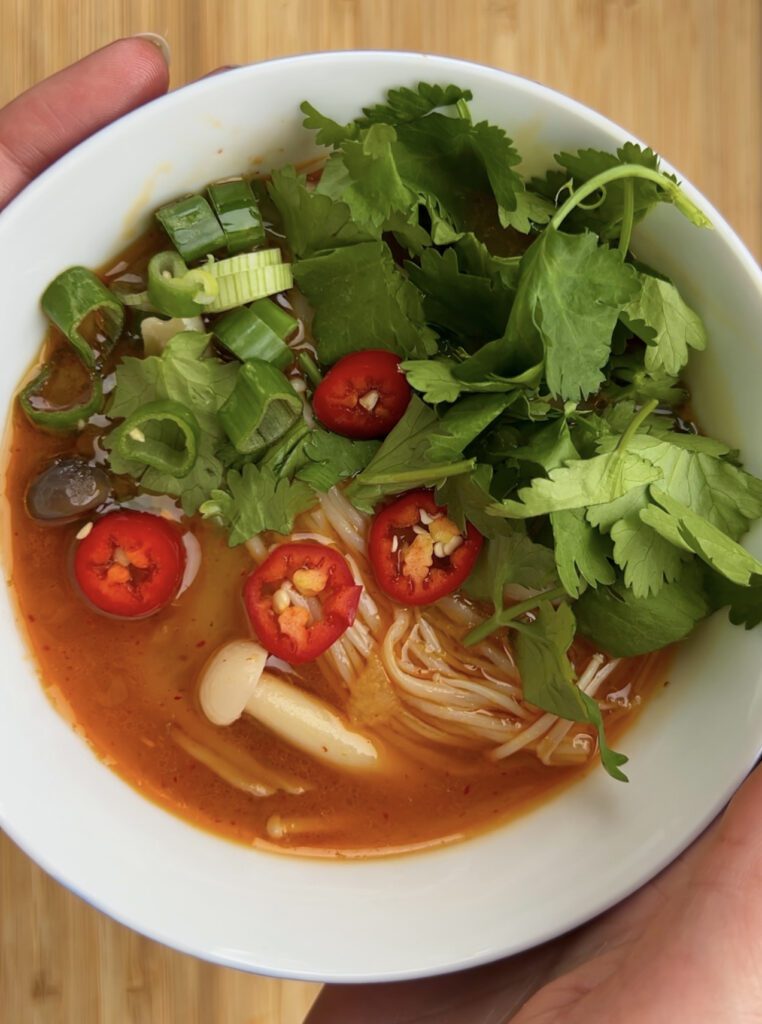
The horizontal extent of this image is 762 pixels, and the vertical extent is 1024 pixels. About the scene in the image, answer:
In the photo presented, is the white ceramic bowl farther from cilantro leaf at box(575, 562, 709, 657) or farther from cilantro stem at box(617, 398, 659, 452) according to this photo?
cilantro stem at box(617, 398, 659, 452)

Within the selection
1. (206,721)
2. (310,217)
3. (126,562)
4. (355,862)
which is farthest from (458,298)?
(355,862)

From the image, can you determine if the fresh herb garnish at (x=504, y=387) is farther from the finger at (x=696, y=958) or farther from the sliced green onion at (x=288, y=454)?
the finger at (x=696, y=958)

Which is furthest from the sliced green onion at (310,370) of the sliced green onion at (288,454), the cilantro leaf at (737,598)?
the cilantro leaf at (737,598)

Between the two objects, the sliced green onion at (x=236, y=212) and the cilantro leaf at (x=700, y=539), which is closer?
the cilantro leaf at (x=700, y=539)

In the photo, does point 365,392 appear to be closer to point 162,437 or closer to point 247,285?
point 247,285

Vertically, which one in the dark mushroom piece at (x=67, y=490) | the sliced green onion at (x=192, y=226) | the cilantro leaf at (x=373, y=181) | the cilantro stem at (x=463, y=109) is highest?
the cilantro stem at (x=463, y=109)

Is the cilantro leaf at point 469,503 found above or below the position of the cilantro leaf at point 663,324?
below

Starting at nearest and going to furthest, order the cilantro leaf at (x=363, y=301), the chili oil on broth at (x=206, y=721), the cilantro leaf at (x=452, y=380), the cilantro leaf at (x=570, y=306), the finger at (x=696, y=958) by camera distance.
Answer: the finger at (x=696, y=958) < the cilantro leaf at (x=570, y=306) < the cilantro leaf at (x=452, y=380) < the cilantro leaf at (x=363, y=301) < the chili oil on broth at (x=206, y=721)
